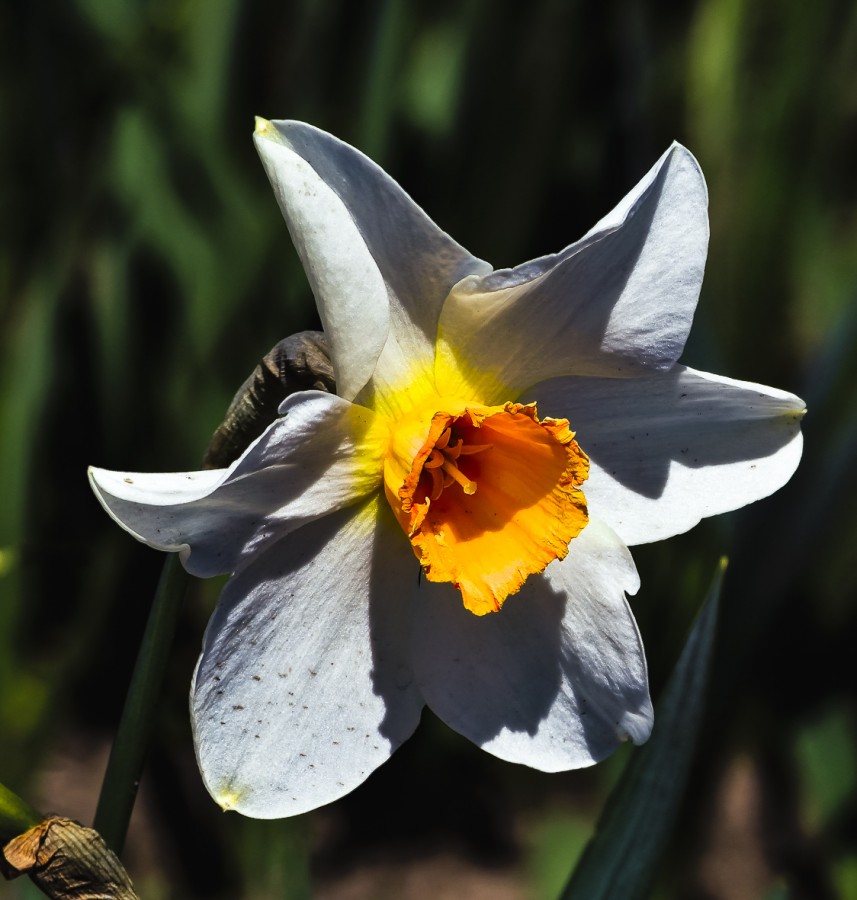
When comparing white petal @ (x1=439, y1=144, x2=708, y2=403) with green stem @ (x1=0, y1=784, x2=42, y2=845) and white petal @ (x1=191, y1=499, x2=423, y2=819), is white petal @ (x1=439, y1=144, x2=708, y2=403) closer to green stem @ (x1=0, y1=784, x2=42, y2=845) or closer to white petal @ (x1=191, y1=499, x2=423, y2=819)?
white petal @ (x1=191, y1=499, x2=423, y2=819)

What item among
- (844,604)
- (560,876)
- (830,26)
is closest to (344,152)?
(830,26)

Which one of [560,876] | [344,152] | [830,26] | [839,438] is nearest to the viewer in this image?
[344,152]

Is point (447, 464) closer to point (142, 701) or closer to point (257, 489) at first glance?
point (257, 489)

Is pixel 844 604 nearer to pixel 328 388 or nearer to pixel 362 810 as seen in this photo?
pixel 362 810

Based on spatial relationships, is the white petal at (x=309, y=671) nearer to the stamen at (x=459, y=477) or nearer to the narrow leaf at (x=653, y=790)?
the stamen at (x=459, y=477)

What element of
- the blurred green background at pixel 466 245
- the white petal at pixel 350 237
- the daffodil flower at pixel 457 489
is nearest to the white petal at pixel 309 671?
the daffodil flower at pixel 457 489

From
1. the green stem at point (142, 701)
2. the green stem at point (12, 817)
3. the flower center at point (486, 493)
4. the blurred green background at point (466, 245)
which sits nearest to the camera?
the green stem at point (12, 817)

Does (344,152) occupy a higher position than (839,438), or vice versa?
(344,152)
